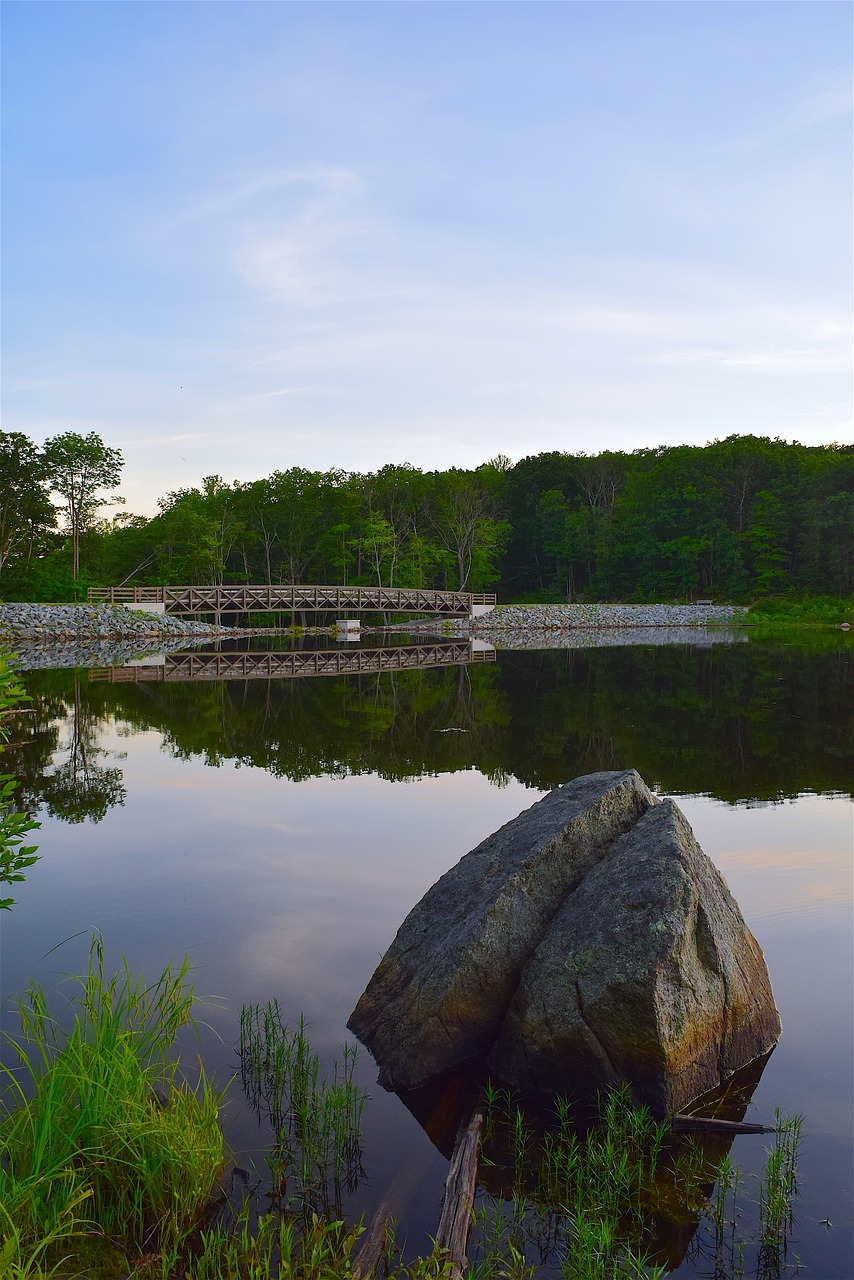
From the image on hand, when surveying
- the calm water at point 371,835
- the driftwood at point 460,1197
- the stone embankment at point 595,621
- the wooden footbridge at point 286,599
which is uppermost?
the wooden footbridge at point 286,599

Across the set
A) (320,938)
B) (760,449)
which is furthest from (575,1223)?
(760,449)

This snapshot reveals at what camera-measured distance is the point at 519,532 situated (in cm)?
7888

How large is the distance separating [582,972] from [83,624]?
4115 centimetres

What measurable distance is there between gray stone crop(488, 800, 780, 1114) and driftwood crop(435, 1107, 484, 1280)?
50 centimetres

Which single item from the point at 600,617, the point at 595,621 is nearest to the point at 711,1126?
the point at 595,621

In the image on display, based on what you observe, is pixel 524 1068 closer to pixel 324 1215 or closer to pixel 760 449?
pixel 324 1215

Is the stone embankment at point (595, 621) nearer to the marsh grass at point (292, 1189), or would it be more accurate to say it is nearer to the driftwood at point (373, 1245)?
the marsh grass at point (292, 1189)

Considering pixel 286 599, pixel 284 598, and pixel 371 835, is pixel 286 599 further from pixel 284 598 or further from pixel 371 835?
pixel 371 835

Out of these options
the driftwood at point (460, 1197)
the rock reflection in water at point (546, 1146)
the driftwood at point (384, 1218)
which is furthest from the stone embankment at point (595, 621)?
the driftwood at point (384, 1218)

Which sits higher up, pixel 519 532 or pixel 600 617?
pixel 519 532

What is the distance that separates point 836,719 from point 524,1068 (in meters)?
13.4

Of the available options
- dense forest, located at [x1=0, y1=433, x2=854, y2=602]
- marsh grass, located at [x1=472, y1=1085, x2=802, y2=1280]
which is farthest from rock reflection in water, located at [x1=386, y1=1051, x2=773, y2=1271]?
dense forest, located at [x1=0, y1=433, x2=854, y2=602]

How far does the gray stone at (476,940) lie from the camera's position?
4508mm

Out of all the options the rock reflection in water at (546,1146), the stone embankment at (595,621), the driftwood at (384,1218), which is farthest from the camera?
the stone embankment at (595,621)
